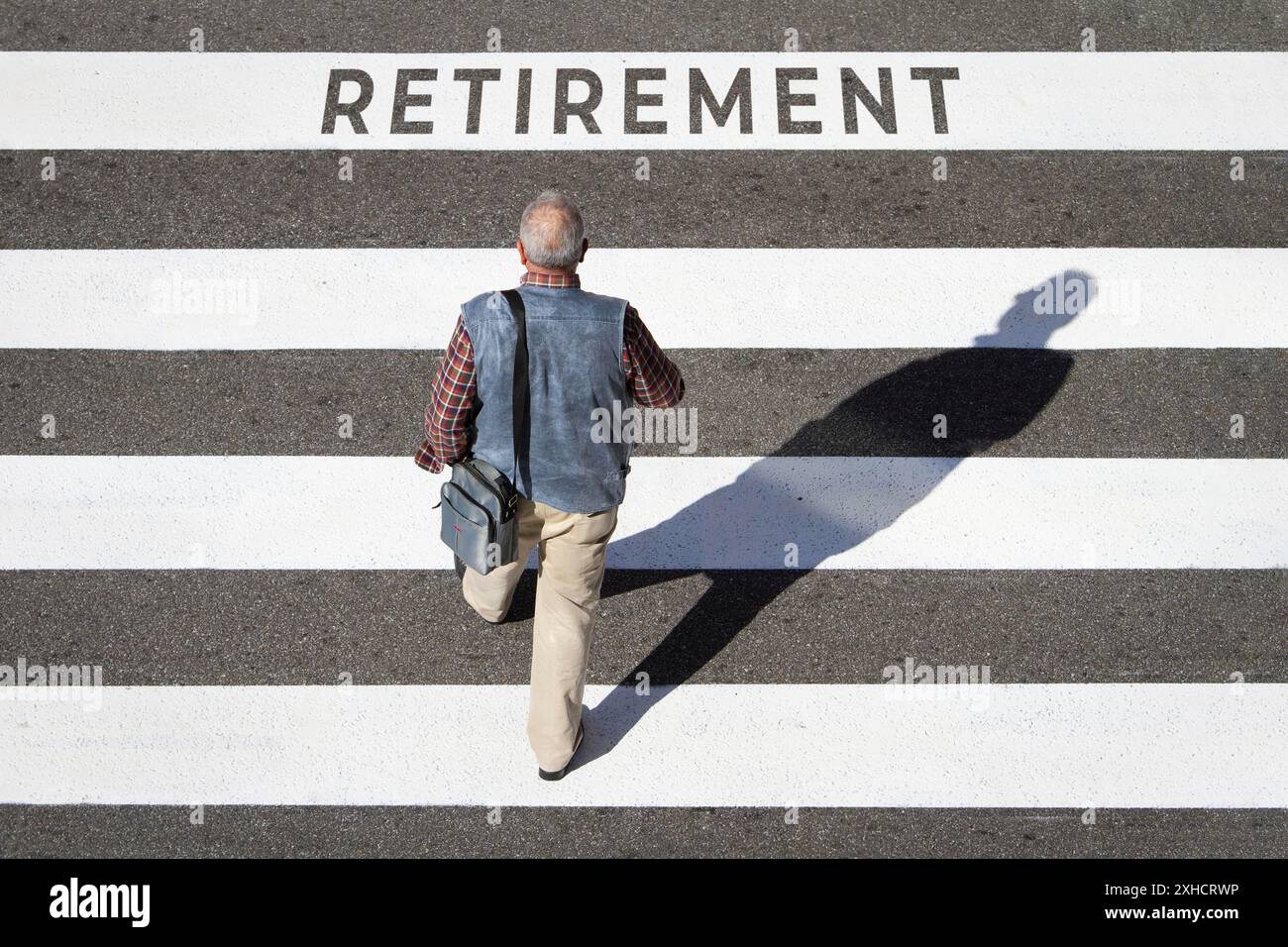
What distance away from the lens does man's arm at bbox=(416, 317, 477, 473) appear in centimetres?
379

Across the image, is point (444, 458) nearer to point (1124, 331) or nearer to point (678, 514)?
point (678, 514)

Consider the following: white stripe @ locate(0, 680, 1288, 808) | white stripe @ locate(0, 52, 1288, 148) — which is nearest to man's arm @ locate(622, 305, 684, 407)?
white stripe @ locate(0, 680, 1288, 808)

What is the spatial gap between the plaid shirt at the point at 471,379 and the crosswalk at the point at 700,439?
4.25 feet

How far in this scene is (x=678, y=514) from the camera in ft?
17.5

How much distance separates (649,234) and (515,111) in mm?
1053

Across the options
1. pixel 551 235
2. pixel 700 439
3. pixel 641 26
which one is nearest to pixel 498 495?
pixel 551 235

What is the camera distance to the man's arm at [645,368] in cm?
386

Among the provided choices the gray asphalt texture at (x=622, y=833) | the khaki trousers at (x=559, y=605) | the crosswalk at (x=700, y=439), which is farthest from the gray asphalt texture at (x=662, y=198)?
the gray asphalt texture at (x=622, y=833)

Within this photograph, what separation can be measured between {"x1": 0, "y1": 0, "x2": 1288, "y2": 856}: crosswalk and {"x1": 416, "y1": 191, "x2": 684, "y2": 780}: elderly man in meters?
0.81

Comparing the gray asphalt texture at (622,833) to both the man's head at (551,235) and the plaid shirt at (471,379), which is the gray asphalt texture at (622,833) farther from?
the man's head at (551,235)

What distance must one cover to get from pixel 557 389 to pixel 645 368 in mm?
302

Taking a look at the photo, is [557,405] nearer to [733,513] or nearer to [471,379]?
[471,379]

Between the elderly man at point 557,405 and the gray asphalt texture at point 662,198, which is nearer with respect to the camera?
the elderly man at point 557,405

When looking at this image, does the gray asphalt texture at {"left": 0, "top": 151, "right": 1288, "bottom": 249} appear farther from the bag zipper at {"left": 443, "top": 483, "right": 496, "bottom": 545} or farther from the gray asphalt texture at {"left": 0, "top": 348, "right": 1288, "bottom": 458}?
the bag zipper at {"left": 443, "top": 483, "right": 496, "bottom": 545}
